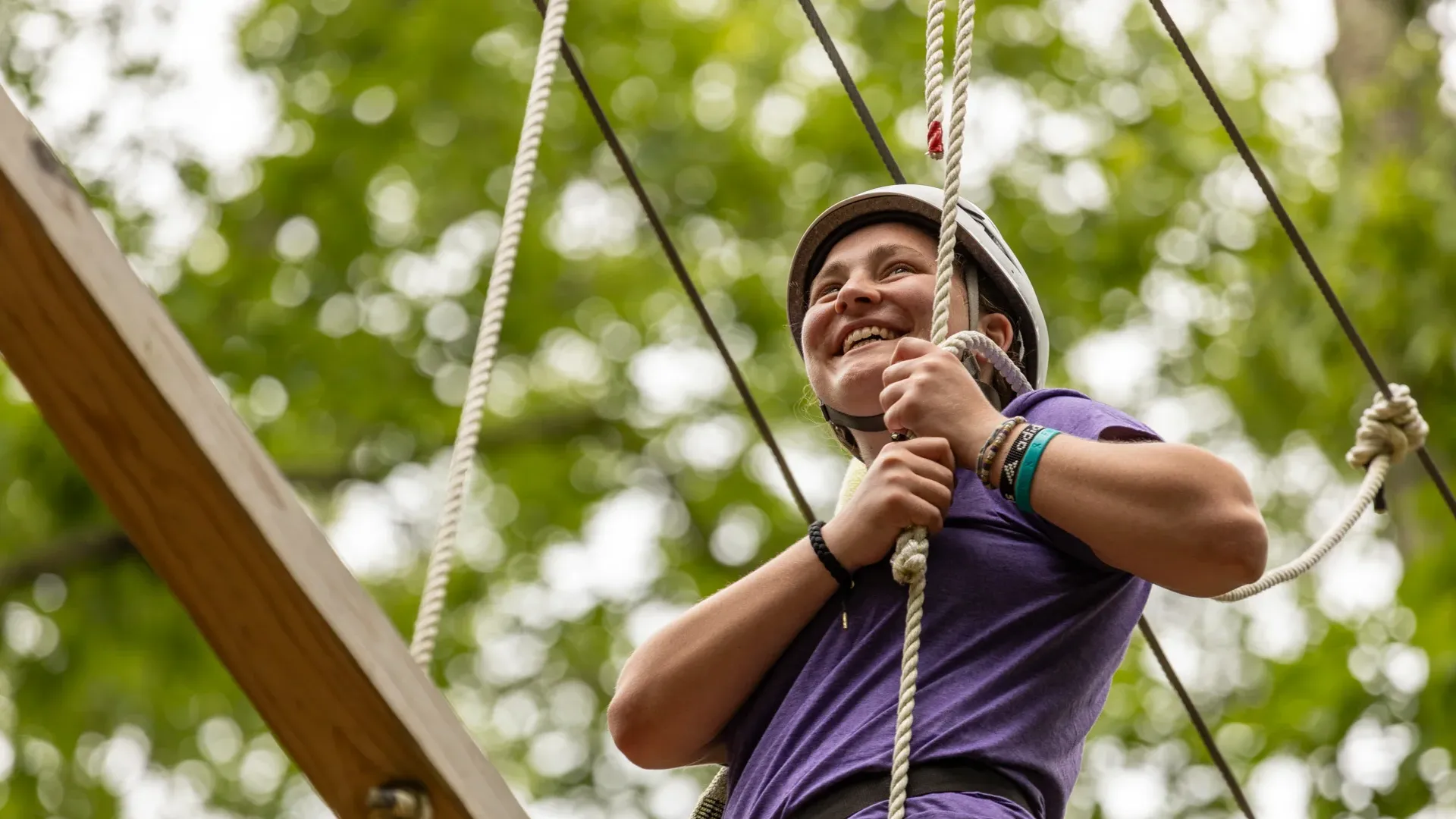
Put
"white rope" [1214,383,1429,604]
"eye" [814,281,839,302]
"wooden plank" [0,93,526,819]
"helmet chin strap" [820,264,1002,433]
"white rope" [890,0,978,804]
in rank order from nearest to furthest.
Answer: "wooden plank" [0,93,526,819]
"white rope" [890,0,978,804]
"helmet chin strap" [820,264,1002,433]
"eye" [814,281,839,302]
"white rope" [1214,383,1429,604]

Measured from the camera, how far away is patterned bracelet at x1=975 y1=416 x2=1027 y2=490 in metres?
1.75

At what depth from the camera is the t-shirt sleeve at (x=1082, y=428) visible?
178cm

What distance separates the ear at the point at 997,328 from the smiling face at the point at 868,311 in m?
0.04

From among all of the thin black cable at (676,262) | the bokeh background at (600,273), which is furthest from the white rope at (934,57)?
the bokeh background at (600,273)

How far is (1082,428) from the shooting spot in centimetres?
180

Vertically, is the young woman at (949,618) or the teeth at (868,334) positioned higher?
the teeth at (868,334)

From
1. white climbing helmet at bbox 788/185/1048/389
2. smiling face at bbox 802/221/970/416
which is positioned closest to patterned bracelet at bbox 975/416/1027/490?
smiling face at bbox 802/221/970/416

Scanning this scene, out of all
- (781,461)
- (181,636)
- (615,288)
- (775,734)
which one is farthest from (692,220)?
(775,734)

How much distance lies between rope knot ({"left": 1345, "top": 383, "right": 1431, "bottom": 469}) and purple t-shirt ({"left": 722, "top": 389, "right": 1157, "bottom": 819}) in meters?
1.42

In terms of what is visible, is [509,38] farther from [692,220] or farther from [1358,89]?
[1358,89]

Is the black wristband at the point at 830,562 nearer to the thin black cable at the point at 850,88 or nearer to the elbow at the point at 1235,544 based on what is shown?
the elbow at the point at 1235,544

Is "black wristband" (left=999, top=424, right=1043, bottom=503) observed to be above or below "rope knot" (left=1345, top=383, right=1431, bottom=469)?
above

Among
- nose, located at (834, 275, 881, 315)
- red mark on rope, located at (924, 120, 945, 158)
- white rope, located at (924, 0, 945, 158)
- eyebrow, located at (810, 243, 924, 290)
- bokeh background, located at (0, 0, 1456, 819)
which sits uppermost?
white rope, located at (924, 0, 945, 158)

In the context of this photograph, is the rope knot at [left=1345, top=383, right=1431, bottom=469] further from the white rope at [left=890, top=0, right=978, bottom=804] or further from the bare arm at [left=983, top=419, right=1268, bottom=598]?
the bare arm at [left=983, top=419, right=1268, bottom=598]
